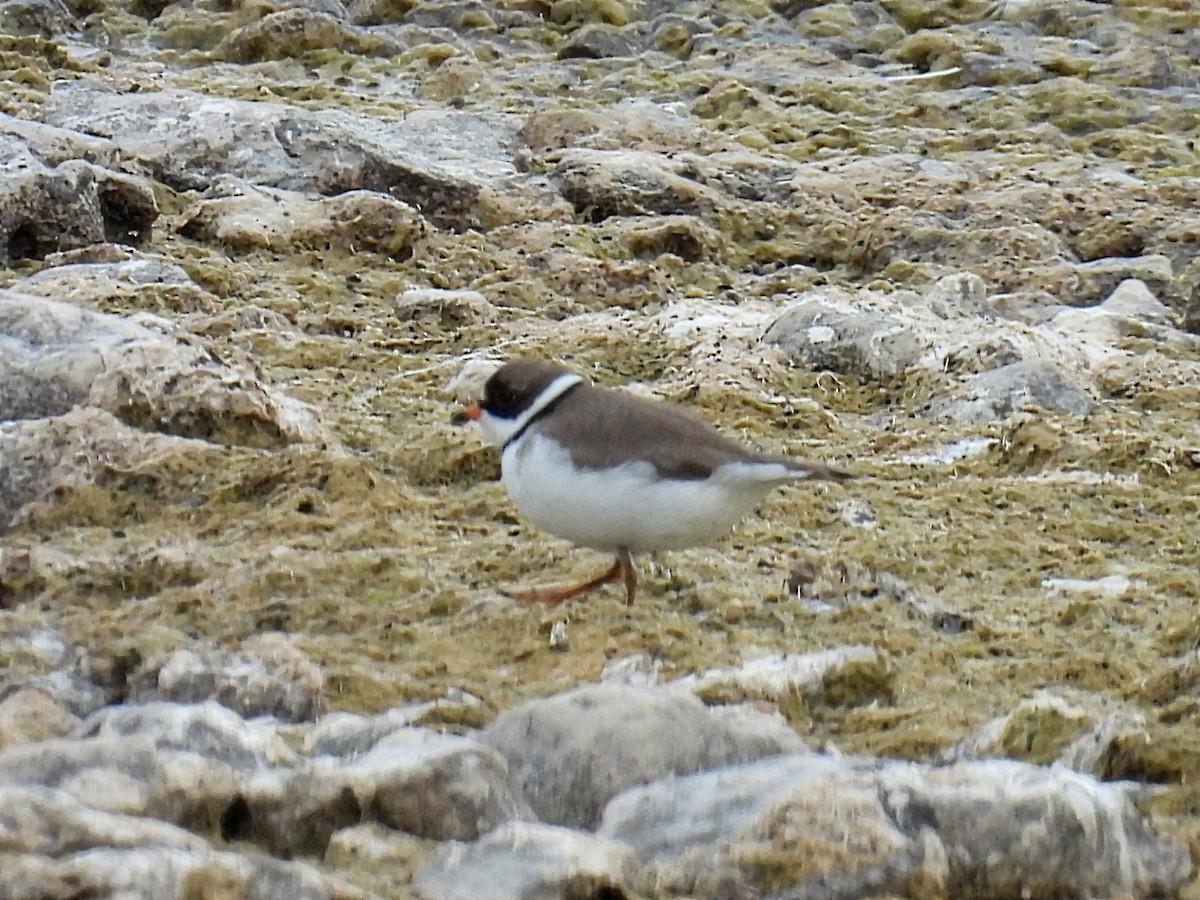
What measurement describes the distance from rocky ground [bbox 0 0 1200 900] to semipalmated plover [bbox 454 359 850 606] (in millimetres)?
217

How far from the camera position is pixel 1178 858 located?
337 centimetres

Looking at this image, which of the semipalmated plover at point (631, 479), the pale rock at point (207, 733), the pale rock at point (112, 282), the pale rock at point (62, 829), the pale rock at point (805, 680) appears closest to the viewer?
the pale rock at point (62, 829)

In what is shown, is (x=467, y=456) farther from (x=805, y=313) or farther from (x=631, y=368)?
(x=805, y=313)

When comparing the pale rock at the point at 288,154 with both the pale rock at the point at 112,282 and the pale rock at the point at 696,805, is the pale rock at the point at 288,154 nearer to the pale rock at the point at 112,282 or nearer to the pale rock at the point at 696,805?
the pale rock at the point at 112,282

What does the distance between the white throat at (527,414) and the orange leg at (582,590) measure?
59 centimetres

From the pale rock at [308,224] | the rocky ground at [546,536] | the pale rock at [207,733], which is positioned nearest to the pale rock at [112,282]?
the rocky ground at [546,536]

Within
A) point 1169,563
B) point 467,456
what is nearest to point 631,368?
point 467,456

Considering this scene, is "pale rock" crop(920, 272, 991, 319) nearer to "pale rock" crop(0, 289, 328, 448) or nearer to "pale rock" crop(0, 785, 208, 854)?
"pale rock" crop(0, 289, 328, 448)

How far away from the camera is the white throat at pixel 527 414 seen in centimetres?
548

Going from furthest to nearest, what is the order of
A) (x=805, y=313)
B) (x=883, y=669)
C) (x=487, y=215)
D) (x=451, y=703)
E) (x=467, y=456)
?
(x=487, y=215) → (x=805, y=313) → (x=467, y=456) → (x=883, y=669) → (x=451, y=703)

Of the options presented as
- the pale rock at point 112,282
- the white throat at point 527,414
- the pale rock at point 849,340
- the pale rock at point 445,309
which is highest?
the white throat at point 527,414

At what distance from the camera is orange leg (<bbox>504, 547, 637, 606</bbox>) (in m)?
5.05

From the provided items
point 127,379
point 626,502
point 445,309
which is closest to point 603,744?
point 626,502

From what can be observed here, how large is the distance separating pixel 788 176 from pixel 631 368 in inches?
129
